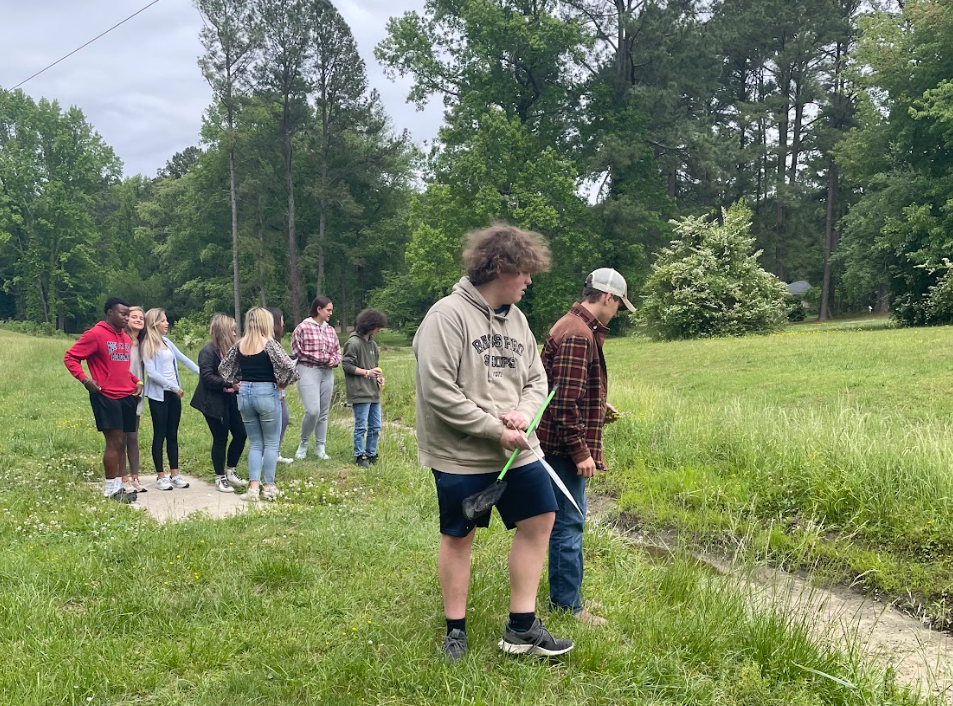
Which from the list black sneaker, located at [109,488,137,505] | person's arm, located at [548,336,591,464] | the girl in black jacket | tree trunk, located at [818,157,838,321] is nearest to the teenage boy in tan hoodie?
person's arm, located at [548,336,591,464]

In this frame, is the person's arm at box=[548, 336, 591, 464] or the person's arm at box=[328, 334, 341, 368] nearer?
the person's arm at box=[548, 336, 591, 464]

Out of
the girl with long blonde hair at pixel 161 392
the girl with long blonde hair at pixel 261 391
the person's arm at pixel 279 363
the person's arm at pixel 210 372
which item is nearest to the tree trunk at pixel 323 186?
the girl with long blonde hair at pixel 161 392

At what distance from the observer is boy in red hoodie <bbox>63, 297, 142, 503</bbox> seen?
611 centimetres

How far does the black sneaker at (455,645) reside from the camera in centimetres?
305

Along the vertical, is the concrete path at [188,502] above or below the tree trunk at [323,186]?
below

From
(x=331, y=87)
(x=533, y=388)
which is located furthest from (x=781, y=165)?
(x=533, y=388)

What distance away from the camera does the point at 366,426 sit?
7.94 metres

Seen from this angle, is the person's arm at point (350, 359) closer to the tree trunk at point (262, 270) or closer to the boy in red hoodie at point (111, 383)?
the boy in red hoodie at point (111, 383)

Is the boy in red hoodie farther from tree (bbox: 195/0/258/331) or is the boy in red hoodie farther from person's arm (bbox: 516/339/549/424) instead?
tree (bbox: 195/0/258/331)

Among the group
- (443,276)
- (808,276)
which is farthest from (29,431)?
(808,276)

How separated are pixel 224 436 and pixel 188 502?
98 cm

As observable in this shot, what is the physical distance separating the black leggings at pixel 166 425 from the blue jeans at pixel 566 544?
4834 mm

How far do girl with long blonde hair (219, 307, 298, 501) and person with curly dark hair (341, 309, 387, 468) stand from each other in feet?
4.31

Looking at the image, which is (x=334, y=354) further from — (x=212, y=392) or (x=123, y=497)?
(x=123, y=497)
